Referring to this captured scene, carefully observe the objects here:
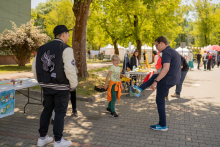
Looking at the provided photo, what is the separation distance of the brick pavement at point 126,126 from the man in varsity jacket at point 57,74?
0.73 m

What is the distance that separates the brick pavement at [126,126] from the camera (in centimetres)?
423

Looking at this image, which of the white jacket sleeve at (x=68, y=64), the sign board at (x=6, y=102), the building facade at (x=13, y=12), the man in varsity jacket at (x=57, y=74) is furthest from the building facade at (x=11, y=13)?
the white jacket sleeve at (x=68, y=64)

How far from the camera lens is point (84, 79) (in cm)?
1124

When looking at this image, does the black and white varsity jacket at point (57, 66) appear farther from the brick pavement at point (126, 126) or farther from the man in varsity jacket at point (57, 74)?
the brick pavement at point (126, 126)

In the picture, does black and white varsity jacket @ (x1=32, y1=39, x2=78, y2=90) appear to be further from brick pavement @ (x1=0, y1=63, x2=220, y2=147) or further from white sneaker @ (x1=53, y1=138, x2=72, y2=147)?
brick pavement @ (x1=0, y1=63, x2=220, y2=147)

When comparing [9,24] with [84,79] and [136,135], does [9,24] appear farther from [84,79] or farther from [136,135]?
[136,135]

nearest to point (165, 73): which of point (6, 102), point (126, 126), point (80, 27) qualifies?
point (126, 126)

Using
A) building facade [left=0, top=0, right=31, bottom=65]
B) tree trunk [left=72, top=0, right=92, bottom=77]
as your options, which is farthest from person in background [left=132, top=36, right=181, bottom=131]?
building facade [left=0, top=0, right=31, bottom=65]

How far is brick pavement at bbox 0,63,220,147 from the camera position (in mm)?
4234

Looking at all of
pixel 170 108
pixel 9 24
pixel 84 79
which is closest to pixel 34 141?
pixel 170 108

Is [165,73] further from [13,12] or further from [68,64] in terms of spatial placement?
[13,12]

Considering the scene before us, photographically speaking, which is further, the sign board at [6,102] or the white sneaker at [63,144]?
the sign board at [6,102]

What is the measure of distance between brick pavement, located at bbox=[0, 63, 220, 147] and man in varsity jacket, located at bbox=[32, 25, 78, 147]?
2.39 ft

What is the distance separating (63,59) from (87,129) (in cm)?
200
